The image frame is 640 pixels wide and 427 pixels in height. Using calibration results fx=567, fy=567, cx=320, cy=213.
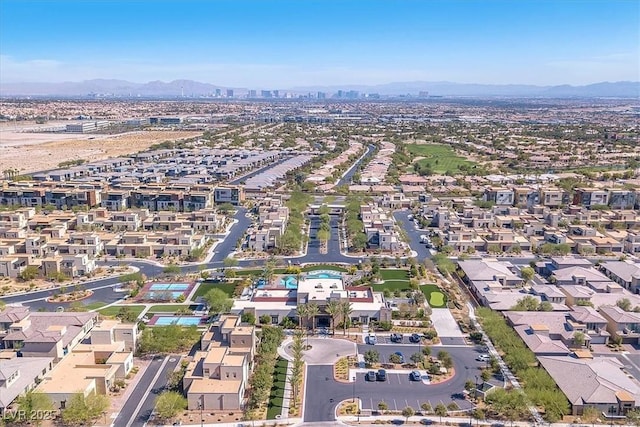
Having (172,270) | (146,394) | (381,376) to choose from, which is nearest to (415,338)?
(381,376)

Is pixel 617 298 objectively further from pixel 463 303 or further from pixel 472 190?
pixel 472 190

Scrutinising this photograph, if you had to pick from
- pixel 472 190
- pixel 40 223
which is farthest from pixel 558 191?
pixel 40 223

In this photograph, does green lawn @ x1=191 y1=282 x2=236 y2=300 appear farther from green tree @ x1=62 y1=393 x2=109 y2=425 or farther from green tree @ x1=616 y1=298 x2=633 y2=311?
green tree @ x1=616 y1=298 x2=633 y2=311

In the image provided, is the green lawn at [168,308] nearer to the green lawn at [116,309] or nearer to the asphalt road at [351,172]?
the green lawn at [116,309]

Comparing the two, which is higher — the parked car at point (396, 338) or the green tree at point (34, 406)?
the green tree at point (34, 406)

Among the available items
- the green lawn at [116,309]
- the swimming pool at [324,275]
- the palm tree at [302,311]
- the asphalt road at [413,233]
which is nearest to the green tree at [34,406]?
the green lawn at [116,309]

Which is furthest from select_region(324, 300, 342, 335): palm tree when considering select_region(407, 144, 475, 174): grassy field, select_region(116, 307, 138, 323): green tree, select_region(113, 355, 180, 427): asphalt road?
select_region(407, 144, 475, 174): grassy field

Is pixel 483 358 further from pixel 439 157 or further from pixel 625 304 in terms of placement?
pixel 439 157
